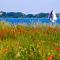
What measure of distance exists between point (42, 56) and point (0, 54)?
37.0 inches

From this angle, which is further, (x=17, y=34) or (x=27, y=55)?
(x=17, y=34)

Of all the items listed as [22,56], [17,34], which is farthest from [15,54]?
[17,34]

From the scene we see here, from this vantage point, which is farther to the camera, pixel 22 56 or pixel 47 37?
pixel 47 37

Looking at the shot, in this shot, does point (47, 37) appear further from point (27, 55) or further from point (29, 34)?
point (27, 55)

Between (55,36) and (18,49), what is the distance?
5544 mm

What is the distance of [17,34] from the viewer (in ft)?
38.9

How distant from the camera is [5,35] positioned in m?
11.9

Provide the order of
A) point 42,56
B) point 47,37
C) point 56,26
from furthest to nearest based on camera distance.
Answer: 1. point 56,26
2. point 47,37
3. point 42,56

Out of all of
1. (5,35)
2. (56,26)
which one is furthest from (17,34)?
(56,26)

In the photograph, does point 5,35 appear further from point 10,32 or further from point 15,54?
point 15,54

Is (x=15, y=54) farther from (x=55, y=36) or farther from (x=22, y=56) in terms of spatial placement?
(x=55, y=36)

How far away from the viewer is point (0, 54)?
666 centimetres

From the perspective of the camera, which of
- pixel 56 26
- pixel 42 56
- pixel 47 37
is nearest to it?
pixel 42 56

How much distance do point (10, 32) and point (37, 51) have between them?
20.2 ft
